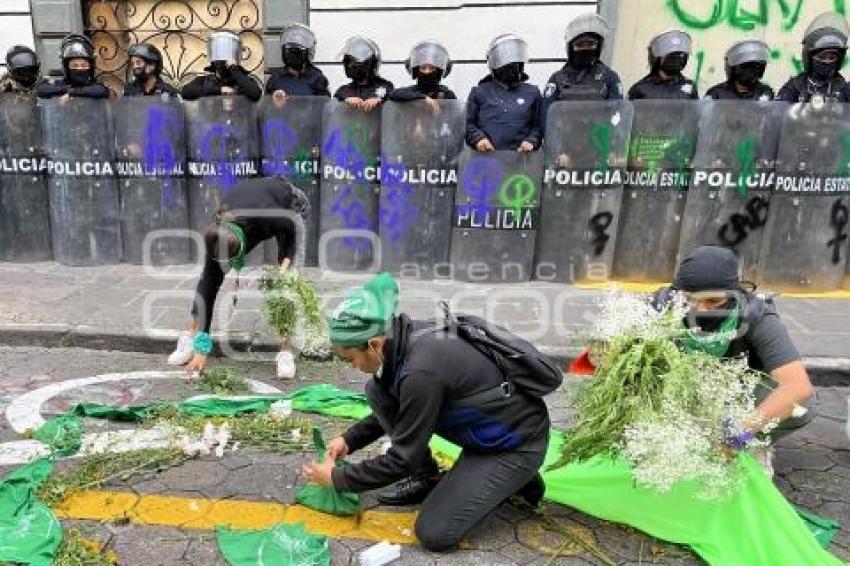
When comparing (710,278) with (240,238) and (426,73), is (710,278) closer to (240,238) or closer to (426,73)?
(240,238)

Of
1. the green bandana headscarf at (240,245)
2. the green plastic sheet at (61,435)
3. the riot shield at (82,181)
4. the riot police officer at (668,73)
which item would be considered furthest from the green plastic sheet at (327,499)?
the riot police officer at (668,73)

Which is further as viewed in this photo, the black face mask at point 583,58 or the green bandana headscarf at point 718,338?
the black face mask at point 583,58

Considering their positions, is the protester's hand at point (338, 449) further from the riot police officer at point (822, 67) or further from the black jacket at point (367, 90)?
the riot police officer at point (822, 67)

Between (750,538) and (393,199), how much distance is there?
445cm

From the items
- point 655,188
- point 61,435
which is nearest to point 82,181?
point 61,435

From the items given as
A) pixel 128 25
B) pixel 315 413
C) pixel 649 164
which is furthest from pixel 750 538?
pixel 128 25

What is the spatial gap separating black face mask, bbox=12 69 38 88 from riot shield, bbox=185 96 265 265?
164cm

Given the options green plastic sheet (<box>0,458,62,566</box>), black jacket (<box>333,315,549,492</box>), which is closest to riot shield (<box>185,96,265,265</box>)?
green plastic sheet (<box>0,458,62,566</box>)

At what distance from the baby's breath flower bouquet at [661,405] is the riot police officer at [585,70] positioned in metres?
3.95

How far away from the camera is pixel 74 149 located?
6.65 m

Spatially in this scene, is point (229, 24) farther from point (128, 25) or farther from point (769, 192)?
point (769, 192)

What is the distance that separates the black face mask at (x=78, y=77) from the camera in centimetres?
661

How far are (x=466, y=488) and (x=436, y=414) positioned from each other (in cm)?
42

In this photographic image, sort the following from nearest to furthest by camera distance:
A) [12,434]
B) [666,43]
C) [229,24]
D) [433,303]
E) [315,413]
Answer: [12,434], [315,413], [433,303], [666,43], [229,24]
